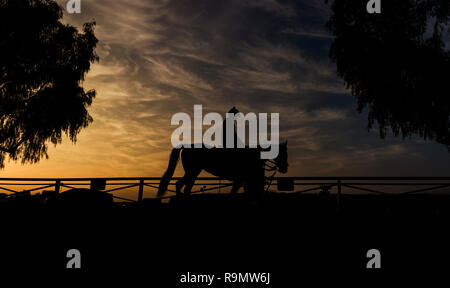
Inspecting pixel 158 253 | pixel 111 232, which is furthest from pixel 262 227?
pixel 111 232

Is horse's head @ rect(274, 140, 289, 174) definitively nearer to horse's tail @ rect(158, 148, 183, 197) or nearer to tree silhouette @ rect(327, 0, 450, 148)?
horse's tail @ rect(158, 148, 183, 197)

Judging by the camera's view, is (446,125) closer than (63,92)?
Yes

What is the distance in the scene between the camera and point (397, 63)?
13.2 metres

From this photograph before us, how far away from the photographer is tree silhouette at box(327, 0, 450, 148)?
43.0ft

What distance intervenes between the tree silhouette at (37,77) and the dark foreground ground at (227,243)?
31.3ft

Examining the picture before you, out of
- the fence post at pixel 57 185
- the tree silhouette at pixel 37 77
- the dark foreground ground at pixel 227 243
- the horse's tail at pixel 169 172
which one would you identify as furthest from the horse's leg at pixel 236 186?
the tree silhouette at pixel 37 77

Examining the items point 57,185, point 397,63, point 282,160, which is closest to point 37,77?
point 57,185

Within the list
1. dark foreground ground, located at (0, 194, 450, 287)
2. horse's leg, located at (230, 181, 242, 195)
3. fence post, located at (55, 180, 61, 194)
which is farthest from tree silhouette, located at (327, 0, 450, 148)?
fence post, located at (55, 180, 61, 194)

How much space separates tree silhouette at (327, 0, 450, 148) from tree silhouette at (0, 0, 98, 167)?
1356 cm

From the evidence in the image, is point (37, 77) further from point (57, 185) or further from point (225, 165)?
point (225, 165)

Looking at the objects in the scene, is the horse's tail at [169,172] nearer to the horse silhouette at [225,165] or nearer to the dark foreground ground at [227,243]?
the horse silhouette at [225,165]

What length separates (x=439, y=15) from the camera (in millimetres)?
13109
